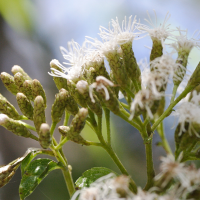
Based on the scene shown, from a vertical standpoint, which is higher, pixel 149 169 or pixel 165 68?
pixel 165 68

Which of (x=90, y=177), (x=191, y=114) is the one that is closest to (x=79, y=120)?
(x=90, y=177)

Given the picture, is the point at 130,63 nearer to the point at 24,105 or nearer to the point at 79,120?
the point at 79,120

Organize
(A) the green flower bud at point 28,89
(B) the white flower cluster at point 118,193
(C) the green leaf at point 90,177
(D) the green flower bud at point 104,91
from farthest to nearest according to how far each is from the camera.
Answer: (A) the green flower bud at point 28,89 < (C) the green leaf at point 90,177 < (D) the green flower bud at point 104,91 < (B) the white flower cluster at point 118,193

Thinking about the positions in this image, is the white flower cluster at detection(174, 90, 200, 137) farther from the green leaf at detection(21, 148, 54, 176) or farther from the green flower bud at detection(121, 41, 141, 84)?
the green leaf at detection(21, 148, 54, 176)

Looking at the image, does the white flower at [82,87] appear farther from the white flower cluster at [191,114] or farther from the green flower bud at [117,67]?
the white flower cluster at [191,114]

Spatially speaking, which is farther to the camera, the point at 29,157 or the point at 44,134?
the point at 29,157

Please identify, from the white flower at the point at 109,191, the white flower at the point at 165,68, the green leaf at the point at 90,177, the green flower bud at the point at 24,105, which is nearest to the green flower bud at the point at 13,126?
the green flower bud at the point at 24,105
